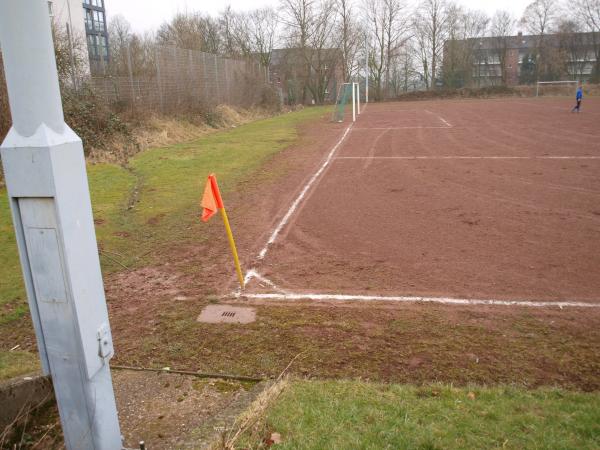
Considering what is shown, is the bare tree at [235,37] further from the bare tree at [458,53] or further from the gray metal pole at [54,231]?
the gray metal pole at [54,231]

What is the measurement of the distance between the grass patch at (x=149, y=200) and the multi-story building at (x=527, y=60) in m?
57.4

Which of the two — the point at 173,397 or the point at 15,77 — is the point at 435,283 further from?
the point at 15,77

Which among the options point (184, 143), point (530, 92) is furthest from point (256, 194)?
point (530, 92)

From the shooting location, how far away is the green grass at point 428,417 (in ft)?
11.9

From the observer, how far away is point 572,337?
598cm

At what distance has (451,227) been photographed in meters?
10.2

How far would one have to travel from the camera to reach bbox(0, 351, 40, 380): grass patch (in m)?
4.92

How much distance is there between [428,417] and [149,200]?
11.1 metres

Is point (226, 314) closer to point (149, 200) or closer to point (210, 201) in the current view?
point (210, 201)

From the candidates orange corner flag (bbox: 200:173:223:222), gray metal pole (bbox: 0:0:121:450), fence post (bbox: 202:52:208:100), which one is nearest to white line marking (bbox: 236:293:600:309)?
orange corner flag (bbox: 200:173:223:222)

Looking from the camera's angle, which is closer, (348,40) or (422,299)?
(422,299)

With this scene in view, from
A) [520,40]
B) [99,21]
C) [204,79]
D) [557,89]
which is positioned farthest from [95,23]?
[520,40]

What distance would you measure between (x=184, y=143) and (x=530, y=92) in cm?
5208

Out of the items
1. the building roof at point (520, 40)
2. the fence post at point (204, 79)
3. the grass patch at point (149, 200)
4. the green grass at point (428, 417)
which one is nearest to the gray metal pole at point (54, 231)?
the green grass at point (428, 417)
